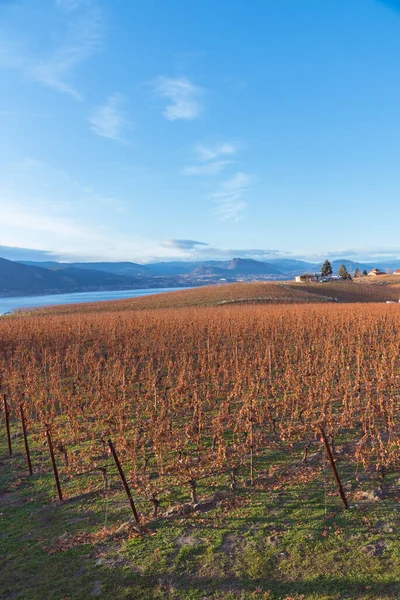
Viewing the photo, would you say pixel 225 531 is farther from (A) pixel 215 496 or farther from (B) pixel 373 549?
(B) pixel 373 549

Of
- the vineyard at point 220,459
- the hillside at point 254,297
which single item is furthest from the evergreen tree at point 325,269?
the vineyard at point 220,459

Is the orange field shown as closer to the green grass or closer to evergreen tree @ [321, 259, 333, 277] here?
the green grass

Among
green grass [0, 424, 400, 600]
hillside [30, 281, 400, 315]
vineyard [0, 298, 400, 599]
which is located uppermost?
hillside [30, 281, 400, 315]

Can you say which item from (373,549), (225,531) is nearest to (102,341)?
(225,531)

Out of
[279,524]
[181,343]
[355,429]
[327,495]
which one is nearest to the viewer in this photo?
[279,524]

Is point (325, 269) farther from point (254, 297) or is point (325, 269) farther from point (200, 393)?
point (200, 393)

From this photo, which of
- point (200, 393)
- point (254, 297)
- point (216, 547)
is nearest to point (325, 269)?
point (254, 297)

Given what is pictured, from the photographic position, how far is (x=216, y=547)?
16.6 ft

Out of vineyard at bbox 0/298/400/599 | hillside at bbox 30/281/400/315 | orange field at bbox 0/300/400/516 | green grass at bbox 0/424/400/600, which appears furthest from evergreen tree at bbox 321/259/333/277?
green grass at bbox 0/424/400/600

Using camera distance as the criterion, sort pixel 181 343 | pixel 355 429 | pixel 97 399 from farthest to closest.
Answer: pixel 181 343
pixel 97 399
pixel 355 429

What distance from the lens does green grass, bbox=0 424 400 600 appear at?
14.5 ft

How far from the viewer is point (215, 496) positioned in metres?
6.27

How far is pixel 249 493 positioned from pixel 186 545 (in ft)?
5.03

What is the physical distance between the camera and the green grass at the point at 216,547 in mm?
4426
